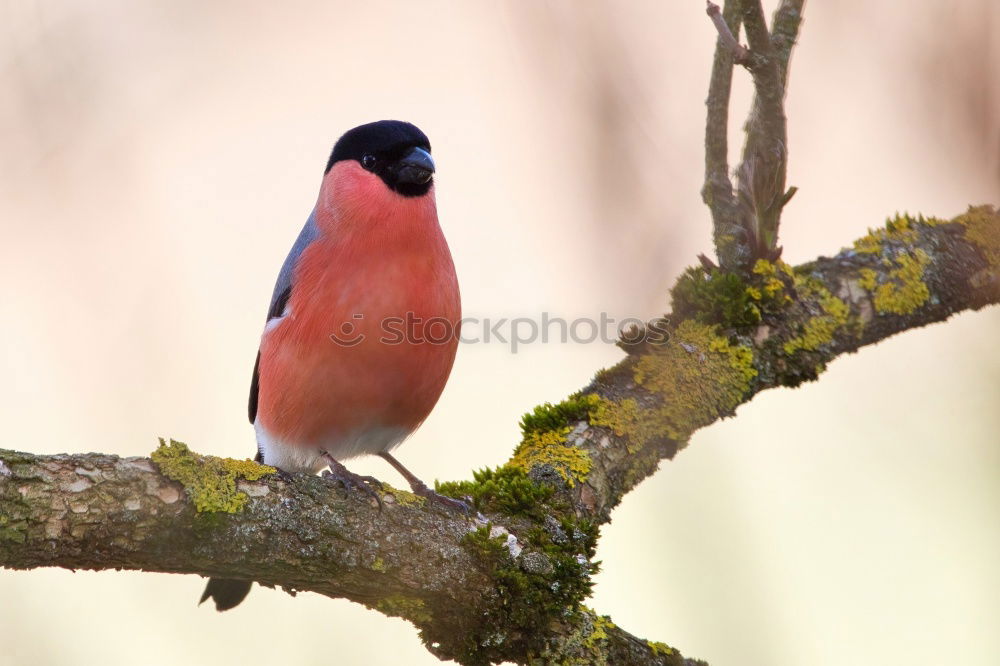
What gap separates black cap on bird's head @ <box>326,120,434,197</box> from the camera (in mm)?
4266

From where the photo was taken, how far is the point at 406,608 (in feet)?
9.82

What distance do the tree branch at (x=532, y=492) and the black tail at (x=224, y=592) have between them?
4.21ft

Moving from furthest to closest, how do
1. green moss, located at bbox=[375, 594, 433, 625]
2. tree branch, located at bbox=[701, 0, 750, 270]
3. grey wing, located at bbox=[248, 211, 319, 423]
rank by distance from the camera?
grey wing, located at bbox=[248, 211, 319, 423], tree branch, located at bbox=[701, 0, 750, 270], green moss, located at bbox=[375, 594, 433, 625]

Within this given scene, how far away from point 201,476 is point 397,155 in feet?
6.95

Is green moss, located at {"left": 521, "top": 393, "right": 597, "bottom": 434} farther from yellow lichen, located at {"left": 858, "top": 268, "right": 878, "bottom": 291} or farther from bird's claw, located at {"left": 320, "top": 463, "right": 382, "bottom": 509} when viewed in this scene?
yellow lichen, located at {"left": 858, "top": 268, "right": 878, "bottom": 291}

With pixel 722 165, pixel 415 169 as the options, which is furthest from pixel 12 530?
pixel 722 165

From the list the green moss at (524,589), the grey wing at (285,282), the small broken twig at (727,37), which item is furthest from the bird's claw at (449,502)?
the small broken twig at (727,37)

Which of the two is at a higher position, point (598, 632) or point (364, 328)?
point (364, 328)

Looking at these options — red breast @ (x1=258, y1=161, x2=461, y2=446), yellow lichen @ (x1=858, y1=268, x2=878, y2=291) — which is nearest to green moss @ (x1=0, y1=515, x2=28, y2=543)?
red breast @ (x1=258, y1=161, x2=461, y2=446)

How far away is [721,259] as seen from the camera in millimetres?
4082

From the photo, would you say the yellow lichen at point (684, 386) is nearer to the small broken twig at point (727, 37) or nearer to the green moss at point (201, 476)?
the small broken twig at point (727, 37)

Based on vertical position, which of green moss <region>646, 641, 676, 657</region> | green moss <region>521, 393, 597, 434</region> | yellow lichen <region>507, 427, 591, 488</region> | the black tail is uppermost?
green moss <region>521, 393, 597, 434</region>

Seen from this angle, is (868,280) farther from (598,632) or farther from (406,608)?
(406,608)

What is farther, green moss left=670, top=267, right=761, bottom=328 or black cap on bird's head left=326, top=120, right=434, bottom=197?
black cap on bird's head left=326, top=120, right=434, bottom=197
